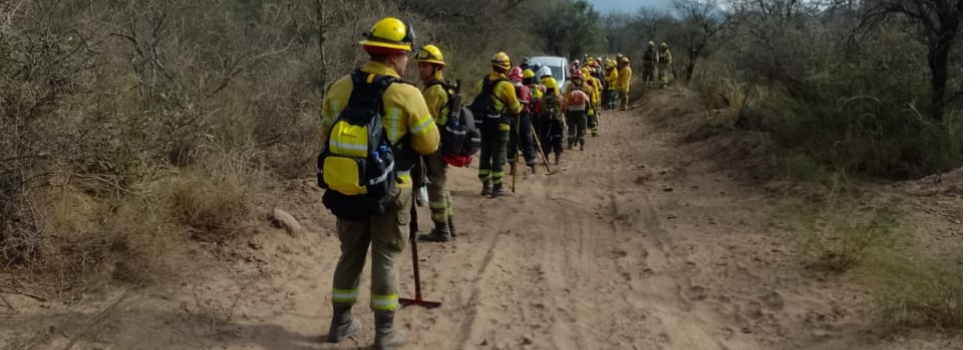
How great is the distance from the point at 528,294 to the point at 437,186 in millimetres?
1844

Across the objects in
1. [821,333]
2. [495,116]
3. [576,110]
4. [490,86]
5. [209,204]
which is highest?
[490,86]

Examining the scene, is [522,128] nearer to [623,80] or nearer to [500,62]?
[500,62]

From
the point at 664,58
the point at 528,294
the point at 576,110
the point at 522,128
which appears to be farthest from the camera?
the point at 664,58

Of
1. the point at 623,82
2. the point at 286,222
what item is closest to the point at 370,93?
the point at 286,222

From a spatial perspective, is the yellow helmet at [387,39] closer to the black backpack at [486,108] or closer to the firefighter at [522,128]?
the black backpack at [486,108]

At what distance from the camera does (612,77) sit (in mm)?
25188

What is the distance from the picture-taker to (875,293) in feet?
17.7

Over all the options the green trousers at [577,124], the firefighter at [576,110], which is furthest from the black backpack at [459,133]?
the green trousers at [577,124]

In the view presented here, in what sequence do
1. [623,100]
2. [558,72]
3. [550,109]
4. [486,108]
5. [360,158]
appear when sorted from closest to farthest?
[360,158] < [486,108] < [550,109] < [558,72] < [623,100]

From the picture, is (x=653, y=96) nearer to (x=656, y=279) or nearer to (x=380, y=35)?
(x=656, y=279)

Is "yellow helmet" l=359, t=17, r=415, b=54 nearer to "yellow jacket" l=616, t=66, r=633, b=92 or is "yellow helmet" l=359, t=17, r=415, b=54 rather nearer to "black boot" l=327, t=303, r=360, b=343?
"black boot" l=327, t=303, r=360, b=343

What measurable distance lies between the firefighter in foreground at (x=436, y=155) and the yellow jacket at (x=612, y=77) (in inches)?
706

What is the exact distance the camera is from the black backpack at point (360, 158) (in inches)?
165

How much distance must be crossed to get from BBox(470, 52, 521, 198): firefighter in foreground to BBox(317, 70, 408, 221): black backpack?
5.19m
